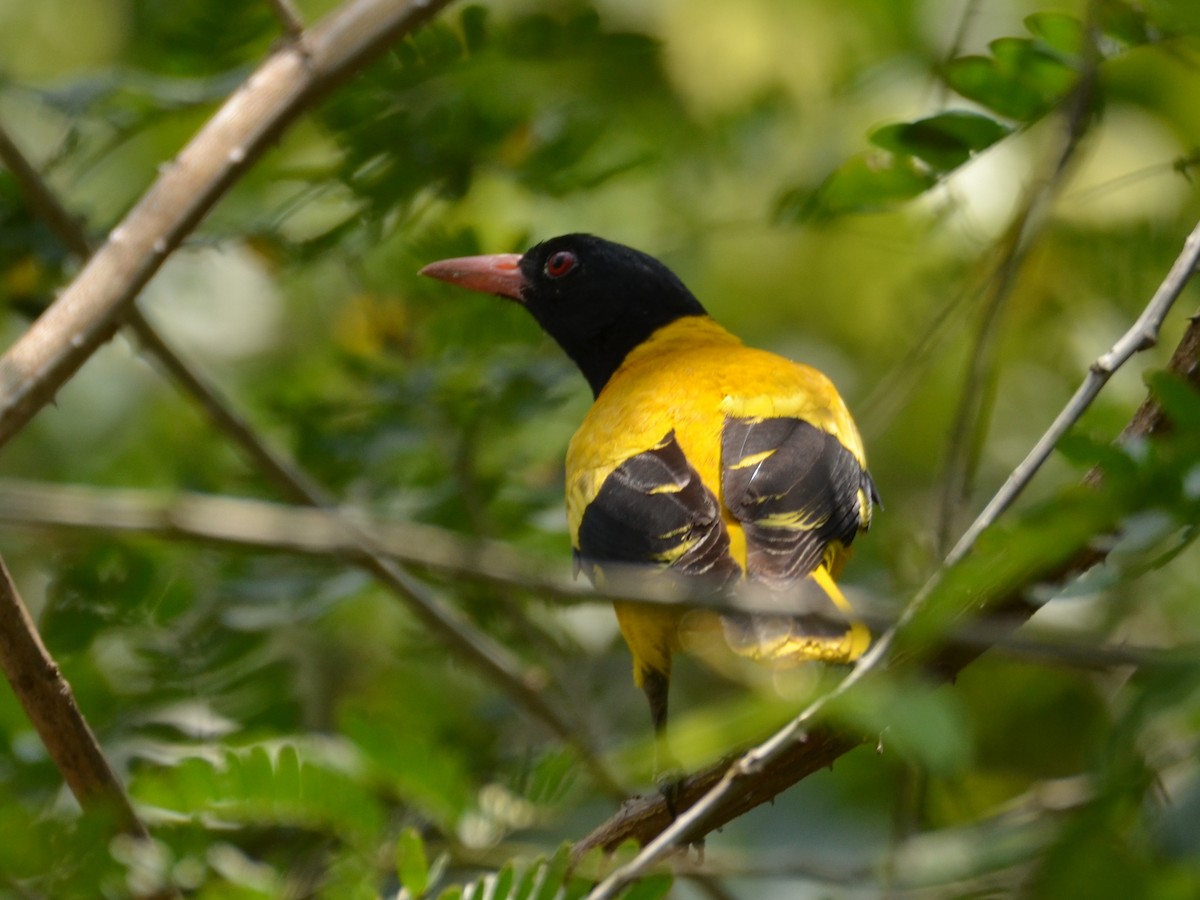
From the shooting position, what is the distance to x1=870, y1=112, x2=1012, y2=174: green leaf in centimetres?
282

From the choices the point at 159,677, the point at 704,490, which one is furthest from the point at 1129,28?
the point at 159,677

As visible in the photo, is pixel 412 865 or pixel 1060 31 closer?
pixel 412 865

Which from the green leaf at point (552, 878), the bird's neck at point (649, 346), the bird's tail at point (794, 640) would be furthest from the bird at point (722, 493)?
the green leaf at point (552, 878)

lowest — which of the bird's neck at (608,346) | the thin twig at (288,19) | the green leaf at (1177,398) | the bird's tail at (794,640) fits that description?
the bird's neck at (608,346)

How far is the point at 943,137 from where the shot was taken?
287 cm

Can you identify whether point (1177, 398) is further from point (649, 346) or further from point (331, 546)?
point (649, 346)

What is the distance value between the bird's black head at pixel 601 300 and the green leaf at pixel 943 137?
6.90 ft

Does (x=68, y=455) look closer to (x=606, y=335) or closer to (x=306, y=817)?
(x=606, y=335)

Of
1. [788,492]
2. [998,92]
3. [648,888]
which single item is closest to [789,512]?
[788,492]

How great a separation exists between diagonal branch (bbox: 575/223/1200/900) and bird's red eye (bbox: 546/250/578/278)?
2.29m

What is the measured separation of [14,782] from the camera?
3.19m

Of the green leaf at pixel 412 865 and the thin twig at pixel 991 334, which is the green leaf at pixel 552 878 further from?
the thin twig at pixel 991 334

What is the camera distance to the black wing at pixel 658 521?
3.09 metres

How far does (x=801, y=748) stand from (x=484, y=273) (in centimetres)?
237
